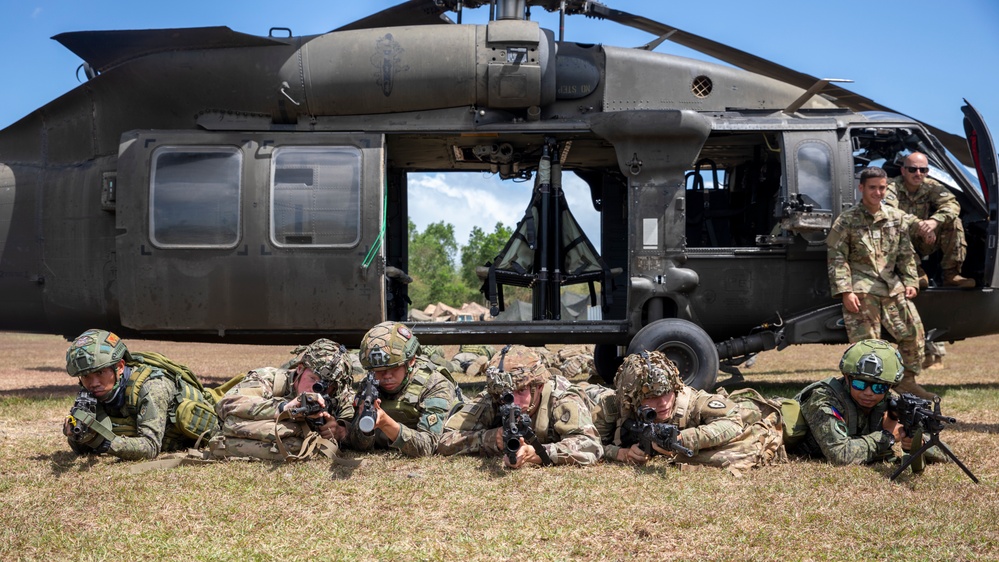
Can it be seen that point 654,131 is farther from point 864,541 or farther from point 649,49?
point 864,541

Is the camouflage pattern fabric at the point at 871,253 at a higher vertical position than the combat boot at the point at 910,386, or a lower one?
higher

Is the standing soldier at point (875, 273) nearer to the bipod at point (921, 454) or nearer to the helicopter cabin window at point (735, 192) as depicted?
the helicopter cabin window at point (735, 192)

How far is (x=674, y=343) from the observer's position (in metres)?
8.10

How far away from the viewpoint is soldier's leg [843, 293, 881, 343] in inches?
301

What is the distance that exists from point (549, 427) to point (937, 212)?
486 cm

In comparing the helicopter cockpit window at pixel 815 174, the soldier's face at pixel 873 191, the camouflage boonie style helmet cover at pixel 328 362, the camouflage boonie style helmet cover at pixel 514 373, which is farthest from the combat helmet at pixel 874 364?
the camouflage boonie style helmet cover at pixel 328 362

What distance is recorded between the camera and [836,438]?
551 centimetres

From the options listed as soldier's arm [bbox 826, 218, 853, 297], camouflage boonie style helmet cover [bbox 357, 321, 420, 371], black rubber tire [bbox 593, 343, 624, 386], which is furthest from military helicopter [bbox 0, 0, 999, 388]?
camouflage boonie style helmet cover [bbox 357, 321, 420, 371]

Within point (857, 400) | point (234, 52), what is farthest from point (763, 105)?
point (234, 52)

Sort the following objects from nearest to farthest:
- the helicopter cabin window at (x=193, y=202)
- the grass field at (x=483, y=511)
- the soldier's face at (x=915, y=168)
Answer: the grass field at (x=483, y=511)
the helicopter cabin window at (x=193, y=202)
the soldier's face at (x=915, y=168)

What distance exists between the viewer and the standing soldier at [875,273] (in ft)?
25.1

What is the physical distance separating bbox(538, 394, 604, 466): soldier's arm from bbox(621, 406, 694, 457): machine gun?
0.88 ft

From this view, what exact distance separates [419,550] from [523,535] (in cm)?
51

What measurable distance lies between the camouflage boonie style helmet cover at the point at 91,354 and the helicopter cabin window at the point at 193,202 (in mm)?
2397
